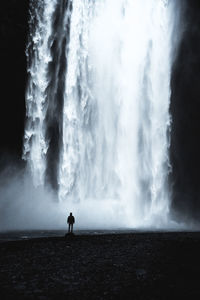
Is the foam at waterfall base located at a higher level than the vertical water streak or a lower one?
lower

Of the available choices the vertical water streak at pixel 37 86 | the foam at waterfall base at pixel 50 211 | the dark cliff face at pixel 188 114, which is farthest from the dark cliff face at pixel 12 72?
the dark cliff face at pixel 188 114

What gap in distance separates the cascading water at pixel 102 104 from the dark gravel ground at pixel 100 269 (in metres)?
13.2

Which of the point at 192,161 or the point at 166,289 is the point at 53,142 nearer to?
the point at 192,161

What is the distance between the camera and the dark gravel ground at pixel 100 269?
711 centimetres

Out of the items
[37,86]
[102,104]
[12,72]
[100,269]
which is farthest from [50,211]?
[100,269]

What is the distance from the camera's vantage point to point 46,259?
10203mm

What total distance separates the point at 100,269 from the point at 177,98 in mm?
26632

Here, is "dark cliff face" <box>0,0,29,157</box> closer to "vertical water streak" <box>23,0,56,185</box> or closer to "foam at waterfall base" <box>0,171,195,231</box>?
"vertical water streak" <box>23,0,56,185</box>

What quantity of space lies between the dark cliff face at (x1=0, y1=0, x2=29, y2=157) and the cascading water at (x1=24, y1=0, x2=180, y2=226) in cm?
115

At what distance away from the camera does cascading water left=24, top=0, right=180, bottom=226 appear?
90.6 feet

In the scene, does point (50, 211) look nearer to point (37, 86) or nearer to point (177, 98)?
point (37, 86)

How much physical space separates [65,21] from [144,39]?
8194 mm

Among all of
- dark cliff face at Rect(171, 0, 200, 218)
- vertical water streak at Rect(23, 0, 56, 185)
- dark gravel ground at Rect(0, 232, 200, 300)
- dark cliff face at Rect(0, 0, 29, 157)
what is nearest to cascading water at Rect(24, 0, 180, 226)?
vertical water streak at Rect(23, 0, 56, 185)

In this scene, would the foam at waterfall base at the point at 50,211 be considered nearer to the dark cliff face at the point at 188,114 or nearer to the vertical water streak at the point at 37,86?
the vertical water streak at the point at 37,86
